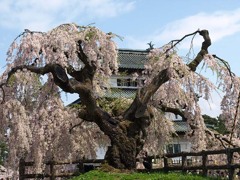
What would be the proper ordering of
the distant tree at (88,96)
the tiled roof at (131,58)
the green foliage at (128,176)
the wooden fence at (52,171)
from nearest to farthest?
the green foliage at (128,176)
the distant tree at (88,96)
the wooden fence at (52,171)
the tiled roof at (131,58)

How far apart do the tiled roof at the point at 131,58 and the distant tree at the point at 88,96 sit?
657 inches

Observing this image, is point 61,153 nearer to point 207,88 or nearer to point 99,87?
point 99,87

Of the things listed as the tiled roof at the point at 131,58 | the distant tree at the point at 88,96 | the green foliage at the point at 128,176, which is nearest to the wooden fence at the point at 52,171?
the distant tree at the point at 88,96

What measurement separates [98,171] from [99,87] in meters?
4.93

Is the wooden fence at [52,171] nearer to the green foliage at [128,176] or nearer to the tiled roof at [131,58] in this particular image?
the green foliage at [128,176]

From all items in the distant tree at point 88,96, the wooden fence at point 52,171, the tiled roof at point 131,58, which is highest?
the tiled roof at point 131,58

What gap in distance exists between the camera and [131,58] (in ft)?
115

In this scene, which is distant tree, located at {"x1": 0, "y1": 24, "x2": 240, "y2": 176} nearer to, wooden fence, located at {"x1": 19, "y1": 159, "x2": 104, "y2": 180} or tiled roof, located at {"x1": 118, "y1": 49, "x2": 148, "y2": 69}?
wooden fence, located at {"x1": 19, "y1": 159, "x2": 104, "y2": 180}

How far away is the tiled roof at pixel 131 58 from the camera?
33125mm

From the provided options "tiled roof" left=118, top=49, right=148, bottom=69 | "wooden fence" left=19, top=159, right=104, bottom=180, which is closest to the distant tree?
"wooden fence" left=19, top=159, right=104, bottom=180

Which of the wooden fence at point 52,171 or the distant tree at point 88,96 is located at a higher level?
the distant tree at point 88,96

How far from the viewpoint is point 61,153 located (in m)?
16.2

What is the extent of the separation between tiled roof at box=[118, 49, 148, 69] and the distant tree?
1670 centimetres

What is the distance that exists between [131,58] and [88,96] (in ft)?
69.9
